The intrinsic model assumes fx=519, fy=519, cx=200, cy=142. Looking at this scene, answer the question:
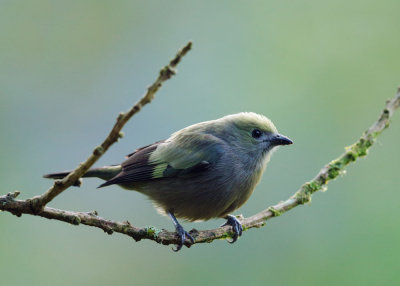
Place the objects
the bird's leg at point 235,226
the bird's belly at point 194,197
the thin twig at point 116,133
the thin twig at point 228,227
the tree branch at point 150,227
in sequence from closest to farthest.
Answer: the thin twig at point 116,133, the tree branch at point 150,227, the thin twig at point 228,227, the bird's leg at point 235,226, the bird's belly at point 194,197

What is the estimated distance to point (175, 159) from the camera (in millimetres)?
5164

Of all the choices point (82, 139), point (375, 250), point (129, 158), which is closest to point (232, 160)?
point (129, 158)

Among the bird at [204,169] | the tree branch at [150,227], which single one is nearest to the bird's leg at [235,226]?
the bird at [204,169]

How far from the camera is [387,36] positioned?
10.3 m

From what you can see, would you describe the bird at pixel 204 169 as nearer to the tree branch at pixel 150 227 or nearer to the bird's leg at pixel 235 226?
the bird's leg at pixel 235 226

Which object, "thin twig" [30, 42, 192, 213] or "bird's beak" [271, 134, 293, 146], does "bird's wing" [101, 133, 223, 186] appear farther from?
"thin twig" [30, 42, 192, 213]

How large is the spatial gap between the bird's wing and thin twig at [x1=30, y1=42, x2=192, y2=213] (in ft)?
6.61

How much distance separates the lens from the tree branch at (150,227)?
2.47 m

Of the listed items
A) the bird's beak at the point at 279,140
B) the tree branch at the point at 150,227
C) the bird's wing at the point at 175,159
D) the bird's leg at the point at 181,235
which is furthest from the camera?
the bird's beak at the point at 279,140

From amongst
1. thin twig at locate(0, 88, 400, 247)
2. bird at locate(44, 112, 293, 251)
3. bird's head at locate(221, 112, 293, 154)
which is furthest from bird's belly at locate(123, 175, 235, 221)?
bird's head at locate(221, 112, 293, 154)

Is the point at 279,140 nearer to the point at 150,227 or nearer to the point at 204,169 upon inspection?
the point at 204,169

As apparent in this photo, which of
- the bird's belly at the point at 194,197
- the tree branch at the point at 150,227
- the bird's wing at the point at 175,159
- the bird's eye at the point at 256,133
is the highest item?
the bird's eye at the point at 256,133

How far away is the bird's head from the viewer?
5.30 m

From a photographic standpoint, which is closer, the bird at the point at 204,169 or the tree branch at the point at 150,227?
the tree branch at the point at 150,227
